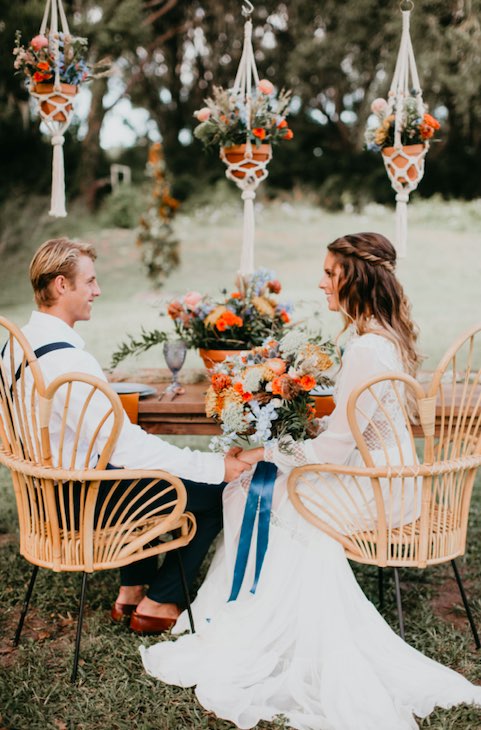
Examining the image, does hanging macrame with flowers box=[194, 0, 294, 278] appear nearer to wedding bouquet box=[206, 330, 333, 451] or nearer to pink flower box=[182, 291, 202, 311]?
pink flower box=[182, 291, 202, 311]

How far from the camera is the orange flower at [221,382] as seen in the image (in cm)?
238

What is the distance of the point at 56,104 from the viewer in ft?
11.2

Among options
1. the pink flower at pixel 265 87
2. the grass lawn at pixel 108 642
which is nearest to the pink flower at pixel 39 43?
the pink flower at pixel 265 87

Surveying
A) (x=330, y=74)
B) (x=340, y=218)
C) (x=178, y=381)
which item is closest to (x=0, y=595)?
(x=178, y=381)

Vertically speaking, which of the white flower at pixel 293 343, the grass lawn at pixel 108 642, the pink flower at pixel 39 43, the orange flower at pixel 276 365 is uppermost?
the pink flower at pixel 39 43

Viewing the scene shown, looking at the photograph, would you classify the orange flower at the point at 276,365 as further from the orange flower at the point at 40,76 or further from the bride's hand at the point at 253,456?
the orange flower at the point at 40,76

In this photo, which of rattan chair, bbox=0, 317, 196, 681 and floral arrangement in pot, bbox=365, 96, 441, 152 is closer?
rattan chair, bbox=0, 317, 196, 681

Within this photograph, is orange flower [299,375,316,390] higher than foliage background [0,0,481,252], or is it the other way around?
Result: foliage background [0,0,481,252]

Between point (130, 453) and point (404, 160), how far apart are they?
Result: 1.95 metres

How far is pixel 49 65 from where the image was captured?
11.1 feet

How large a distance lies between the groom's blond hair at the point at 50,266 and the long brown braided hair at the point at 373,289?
0.82m

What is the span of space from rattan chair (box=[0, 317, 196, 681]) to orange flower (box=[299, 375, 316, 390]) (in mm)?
454

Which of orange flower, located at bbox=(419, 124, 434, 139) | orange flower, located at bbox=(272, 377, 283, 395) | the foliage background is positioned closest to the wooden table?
orange flower, located at bbox=(272, 377, 283, 395)

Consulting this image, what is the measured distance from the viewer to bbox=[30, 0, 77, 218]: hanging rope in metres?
3.38
